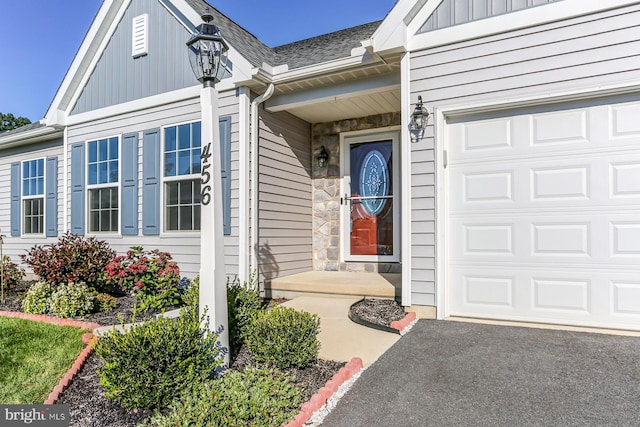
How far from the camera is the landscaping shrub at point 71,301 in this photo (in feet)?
15.4

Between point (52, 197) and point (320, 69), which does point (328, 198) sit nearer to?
point (320, 69)

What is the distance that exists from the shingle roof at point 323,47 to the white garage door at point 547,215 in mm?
2336

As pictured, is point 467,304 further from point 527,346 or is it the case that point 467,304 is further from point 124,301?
point 124,301

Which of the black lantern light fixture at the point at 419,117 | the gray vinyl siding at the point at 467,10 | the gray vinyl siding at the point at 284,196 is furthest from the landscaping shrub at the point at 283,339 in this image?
the gray vinyl siding at the point at 467,10

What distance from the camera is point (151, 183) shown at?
20.2 feet

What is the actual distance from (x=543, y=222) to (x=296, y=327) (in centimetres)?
252

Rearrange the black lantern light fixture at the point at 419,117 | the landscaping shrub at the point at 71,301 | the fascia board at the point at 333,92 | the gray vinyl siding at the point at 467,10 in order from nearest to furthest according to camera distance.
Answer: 1. the gray vinyl siding at the point at 467,10
2. the black lantern light fixture at the point at 419,117
3. the landscaping shrub at the point at 71,301
4. the fascia board at the point at 333,92

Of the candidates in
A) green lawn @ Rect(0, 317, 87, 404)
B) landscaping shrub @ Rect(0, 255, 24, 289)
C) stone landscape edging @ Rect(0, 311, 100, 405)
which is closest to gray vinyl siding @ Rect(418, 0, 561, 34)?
stone landscape edging @ Rect(0, 311, 100, 405)

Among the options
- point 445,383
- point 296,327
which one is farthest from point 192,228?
point 445,383

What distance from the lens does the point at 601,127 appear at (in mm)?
3596

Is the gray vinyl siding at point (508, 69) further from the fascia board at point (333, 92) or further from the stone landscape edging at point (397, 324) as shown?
the fascia board at point (333, 92)

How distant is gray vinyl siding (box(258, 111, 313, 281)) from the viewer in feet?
18.8

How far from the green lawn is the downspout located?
217 cm

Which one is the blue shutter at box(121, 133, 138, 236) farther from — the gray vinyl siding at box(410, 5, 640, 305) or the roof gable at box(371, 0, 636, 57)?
the gray vinyl siding at box(410, 5, 640, 305)
